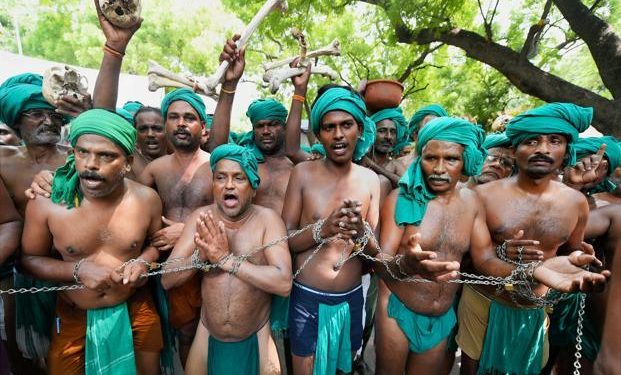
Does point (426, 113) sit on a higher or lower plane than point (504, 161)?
higher

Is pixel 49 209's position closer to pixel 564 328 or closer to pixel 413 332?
pixel 413 332

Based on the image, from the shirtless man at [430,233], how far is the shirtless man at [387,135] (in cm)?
143

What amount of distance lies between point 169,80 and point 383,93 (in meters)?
2.29

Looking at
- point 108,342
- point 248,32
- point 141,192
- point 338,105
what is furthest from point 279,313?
point 248,32

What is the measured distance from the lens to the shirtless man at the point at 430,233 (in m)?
2.66

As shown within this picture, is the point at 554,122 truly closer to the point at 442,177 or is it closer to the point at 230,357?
the point at 442,177

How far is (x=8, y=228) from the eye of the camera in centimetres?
246

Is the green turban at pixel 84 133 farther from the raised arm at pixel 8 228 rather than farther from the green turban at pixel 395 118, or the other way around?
the green turban at pixel 395 118

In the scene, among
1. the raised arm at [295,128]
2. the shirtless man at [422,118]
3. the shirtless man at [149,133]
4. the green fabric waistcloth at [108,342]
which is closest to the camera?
the green fabric waistcloth at [108,342]

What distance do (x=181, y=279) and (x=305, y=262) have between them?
808 mm

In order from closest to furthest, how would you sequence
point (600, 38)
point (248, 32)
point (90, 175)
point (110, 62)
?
point (90, 175) → point (110, 62) → point (248, 32) → point (600, 38)

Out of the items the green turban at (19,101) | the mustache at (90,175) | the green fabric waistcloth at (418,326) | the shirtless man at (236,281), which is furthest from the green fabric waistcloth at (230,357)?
the green turban at (19,101)

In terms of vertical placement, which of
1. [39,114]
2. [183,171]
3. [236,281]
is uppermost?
[39,114]

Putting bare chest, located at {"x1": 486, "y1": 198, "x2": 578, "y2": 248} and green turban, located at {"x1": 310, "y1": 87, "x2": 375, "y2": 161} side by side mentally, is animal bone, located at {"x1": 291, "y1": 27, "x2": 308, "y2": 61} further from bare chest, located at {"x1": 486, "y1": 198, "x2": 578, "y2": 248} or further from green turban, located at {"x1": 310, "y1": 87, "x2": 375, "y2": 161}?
bare chest, located at {"x1": 486, "y1": 198, "x2": 578, "y2": 248}
